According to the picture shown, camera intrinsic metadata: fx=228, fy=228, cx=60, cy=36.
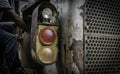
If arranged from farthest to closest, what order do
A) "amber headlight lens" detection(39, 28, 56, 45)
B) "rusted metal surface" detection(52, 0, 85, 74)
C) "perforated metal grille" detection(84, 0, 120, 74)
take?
"perforated metal grille" detection(84, 0, 120, 74), "rusted metal surface" detection(52, 0, 85, 74), "amber headlight lens" detection(39, 28, 56, 45)

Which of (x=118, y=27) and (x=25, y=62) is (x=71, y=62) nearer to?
(x=25, y=62)

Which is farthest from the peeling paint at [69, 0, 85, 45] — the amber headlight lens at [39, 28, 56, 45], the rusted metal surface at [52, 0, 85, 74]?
the amber headlight lens at [39, 28, 56, 45]

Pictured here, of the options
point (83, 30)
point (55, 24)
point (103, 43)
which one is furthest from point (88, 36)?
point (55, 24)

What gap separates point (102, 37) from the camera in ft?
7.47

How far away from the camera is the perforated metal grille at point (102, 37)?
216 cm

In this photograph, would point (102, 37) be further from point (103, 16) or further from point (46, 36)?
point (46, 36)

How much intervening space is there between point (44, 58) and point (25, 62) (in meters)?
0.35

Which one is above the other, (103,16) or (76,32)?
(103,16)

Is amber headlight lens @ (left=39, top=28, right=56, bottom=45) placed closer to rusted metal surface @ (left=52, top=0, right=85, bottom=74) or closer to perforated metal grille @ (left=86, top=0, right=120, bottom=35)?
rusted metal surface @ (left=52, top=0, right=85, bottom=74)

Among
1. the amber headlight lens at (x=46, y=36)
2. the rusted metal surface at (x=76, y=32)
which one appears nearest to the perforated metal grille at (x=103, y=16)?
the rusted metal surface at (x=76, y=32)

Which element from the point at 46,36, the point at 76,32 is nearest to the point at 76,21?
the point at 76,32

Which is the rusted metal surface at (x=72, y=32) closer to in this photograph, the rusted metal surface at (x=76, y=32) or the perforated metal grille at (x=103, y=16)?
the rusted metal surface at (x=76, y=32)

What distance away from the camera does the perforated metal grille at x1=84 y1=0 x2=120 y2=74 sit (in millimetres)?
2156

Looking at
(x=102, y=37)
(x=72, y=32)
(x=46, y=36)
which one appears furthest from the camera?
(x=102, y=37)
